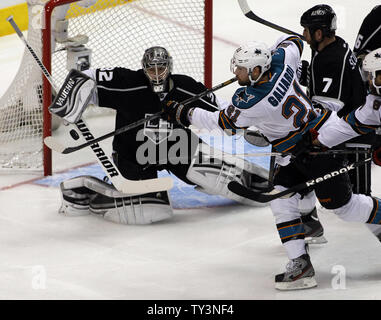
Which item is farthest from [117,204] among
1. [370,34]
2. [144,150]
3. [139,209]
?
[370,34]

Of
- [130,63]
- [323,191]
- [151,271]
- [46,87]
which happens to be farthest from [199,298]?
[130,63]

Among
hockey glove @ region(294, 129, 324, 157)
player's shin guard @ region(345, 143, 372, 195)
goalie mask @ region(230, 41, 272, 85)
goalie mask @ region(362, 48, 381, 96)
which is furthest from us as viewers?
player's shin guard @ region(345, 143, 372, 195)

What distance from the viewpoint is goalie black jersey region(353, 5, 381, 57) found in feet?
14.8

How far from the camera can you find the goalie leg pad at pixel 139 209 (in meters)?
4.42

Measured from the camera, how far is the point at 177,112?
13.1 feet

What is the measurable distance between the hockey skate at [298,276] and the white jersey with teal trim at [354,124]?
45cm

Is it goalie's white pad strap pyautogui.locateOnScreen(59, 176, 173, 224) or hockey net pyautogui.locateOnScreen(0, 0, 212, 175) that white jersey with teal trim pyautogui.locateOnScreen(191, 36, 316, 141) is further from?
hockey net pyautogui.locateOnScreen(0, 0, 212, 175)

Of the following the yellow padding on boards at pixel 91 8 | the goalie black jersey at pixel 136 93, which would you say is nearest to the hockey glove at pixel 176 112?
the goalie black jersey at pixel 136 93

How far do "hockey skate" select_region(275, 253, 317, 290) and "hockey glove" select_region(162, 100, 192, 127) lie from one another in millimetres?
734

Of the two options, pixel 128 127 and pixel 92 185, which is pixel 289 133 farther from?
pixel 92 185

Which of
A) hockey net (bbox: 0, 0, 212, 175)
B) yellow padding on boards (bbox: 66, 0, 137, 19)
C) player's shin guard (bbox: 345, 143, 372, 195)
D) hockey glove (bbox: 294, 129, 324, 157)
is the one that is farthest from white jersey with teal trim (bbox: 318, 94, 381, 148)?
yellow padding on boards (bbox: 66, 0, 137, 19)

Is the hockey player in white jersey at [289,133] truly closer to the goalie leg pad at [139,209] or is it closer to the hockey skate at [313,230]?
the hockey skate at [313,230]

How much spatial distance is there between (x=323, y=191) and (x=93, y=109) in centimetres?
256

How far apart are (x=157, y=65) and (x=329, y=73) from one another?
741 millimetres
